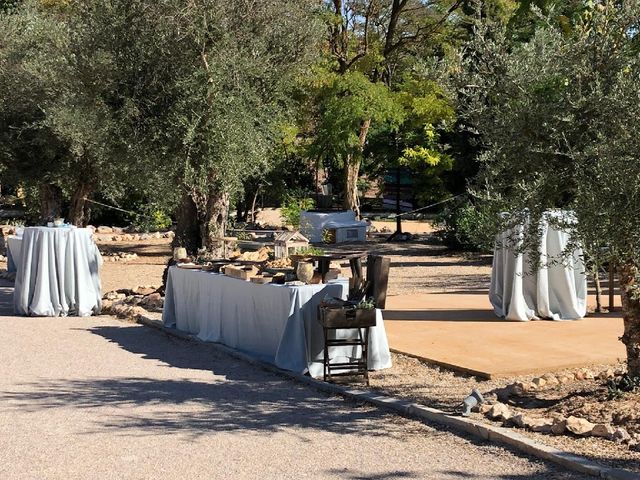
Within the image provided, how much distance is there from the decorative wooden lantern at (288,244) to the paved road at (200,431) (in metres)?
7.08

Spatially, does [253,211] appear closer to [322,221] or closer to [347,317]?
[322,221]

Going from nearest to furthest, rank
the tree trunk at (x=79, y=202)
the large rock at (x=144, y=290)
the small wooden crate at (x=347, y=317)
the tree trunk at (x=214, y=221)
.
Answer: the small wooden crate at (x=347, y=317)
the tree trunk at (x=214, y=221)
the large rock at (x=144, y=290)
the tree trunk at (x=79, y=202)

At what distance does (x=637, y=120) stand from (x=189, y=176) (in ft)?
27.9

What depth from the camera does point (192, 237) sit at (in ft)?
51.9

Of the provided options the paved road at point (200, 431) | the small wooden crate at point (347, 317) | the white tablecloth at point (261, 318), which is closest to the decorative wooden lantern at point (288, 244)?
the white tablecloth at point (261, 318)

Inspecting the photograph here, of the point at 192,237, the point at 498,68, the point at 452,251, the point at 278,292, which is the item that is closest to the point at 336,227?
the point at 452,251

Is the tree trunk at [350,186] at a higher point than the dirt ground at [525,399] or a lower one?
higher

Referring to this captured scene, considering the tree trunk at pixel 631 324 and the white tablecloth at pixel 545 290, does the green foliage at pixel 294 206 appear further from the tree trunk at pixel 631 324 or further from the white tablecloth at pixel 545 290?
the tree trunk at pixel 631 324

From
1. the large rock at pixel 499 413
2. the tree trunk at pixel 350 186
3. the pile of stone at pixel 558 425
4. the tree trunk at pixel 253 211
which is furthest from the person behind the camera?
the tree trunk at pixel 253 211

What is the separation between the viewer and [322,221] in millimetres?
27797

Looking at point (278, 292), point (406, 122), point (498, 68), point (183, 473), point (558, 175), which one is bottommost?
point (183, 473)

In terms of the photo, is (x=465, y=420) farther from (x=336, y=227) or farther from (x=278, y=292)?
(x=336, y=227)

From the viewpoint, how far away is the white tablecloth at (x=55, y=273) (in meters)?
13.7

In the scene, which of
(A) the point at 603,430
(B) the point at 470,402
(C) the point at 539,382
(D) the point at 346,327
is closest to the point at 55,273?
(D) the point at 346,327
